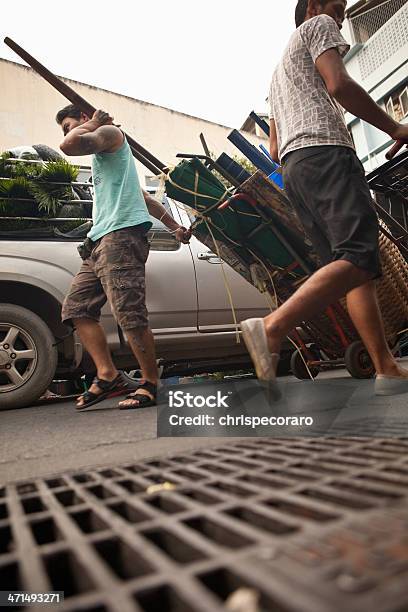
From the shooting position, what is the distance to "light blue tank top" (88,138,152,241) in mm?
3004

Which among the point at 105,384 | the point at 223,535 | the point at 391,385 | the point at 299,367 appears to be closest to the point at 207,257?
the point at 299,367

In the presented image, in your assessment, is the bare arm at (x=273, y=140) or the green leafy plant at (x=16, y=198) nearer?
the bare arm at (x=273, y=140)

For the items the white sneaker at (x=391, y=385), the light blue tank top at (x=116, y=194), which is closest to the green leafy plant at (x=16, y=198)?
the light blue tank top at (x=116, y=194)

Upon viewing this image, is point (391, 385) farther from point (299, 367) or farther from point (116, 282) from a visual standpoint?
point (299, 367)

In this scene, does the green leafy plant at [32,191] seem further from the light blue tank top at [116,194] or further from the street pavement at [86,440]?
the street pavement at [86,440]

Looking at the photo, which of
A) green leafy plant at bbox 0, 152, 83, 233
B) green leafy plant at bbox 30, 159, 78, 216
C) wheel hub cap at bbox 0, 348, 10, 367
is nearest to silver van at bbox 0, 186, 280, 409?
wheel hub cap at bbox 0, 348, 10, 367

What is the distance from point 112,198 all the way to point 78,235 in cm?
89

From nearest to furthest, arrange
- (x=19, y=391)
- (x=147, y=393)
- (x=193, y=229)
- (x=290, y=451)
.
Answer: (x=290, y=451) < (x=147, y=393) < (x=193, y=229) < (x=19, y=391)

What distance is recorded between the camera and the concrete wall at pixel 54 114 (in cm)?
1517

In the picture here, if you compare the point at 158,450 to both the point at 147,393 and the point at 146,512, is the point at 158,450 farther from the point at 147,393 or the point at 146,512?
the point at 147,393

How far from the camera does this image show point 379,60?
1723 centimetres

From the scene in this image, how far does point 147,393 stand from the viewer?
2.83 meters

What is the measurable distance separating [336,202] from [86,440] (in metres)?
1.49

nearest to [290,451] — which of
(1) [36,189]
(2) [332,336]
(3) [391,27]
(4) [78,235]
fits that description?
(2) [332,336]
